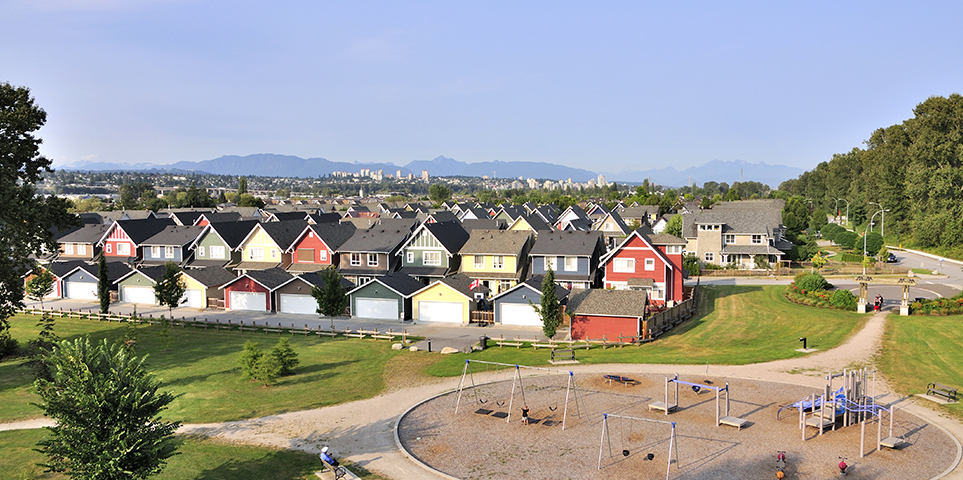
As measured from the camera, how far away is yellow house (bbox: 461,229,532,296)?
54312 millimetres

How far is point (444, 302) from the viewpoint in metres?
49.2

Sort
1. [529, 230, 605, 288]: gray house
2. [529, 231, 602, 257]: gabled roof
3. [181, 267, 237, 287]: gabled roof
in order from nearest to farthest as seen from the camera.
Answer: [529, 230, 605, 288]: gray house
[529, 231, 602, 257]: gabled roof
[181, 267, 237, 287]: gabled roof

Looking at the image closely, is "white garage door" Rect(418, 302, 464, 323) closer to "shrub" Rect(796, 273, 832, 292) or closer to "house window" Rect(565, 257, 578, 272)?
"house window" Rect(565, 257, 578, 272)

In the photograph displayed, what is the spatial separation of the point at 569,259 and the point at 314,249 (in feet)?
87.3

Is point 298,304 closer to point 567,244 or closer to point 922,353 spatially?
point 567,244

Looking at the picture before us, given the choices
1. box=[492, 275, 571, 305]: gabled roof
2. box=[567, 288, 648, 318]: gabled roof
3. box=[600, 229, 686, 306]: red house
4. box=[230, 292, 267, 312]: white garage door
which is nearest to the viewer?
box=[567, 288, 648, 318]: gabled roof

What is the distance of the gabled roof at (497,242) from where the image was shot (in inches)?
2154

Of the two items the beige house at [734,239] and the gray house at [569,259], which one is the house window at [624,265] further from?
the beige house at [734,239]

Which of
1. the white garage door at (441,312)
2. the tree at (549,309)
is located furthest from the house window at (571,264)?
the tree at (549,309)

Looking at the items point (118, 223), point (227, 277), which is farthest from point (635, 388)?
point (118, 223)

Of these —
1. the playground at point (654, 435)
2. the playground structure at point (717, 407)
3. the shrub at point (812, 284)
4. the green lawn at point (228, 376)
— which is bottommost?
the green lawn at point (228, 376)

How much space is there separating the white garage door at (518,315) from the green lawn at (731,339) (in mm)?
7938

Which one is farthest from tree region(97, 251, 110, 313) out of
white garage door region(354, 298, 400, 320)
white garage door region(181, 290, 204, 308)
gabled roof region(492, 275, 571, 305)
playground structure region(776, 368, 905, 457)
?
playground structure region(776, 368, 905, 457)

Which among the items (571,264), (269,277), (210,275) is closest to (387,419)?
(571,264)
